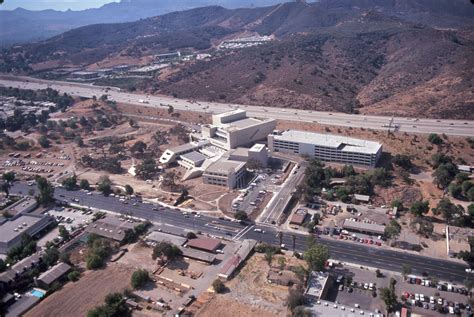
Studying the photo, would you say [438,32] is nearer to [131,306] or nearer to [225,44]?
[225,44]

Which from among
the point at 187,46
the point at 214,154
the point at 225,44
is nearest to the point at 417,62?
the point at 214,154

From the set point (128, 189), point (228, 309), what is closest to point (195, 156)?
point (128, 189)

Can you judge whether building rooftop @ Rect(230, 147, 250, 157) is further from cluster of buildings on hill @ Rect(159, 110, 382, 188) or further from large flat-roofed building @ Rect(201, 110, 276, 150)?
large flat-roofed building @ Rect(201, 110, 276, 150)

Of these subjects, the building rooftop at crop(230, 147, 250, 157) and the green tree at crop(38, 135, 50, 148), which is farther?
the green tree at crop(38, 135, 50, 148)

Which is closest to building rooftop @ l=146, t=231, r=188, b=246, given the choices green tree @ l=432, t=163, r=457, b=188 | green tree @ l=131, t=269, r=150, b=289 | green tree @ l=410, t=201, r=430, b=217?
green tree @ l=131, t=269, r=150, b=289

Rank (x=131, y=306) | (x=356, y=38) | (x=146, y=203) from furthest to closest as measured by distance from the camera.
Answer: (x=356, y=38) → (x=146, y=203) → (x=131, y=306)

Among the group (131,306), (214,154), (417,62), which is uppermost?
(417,62)
